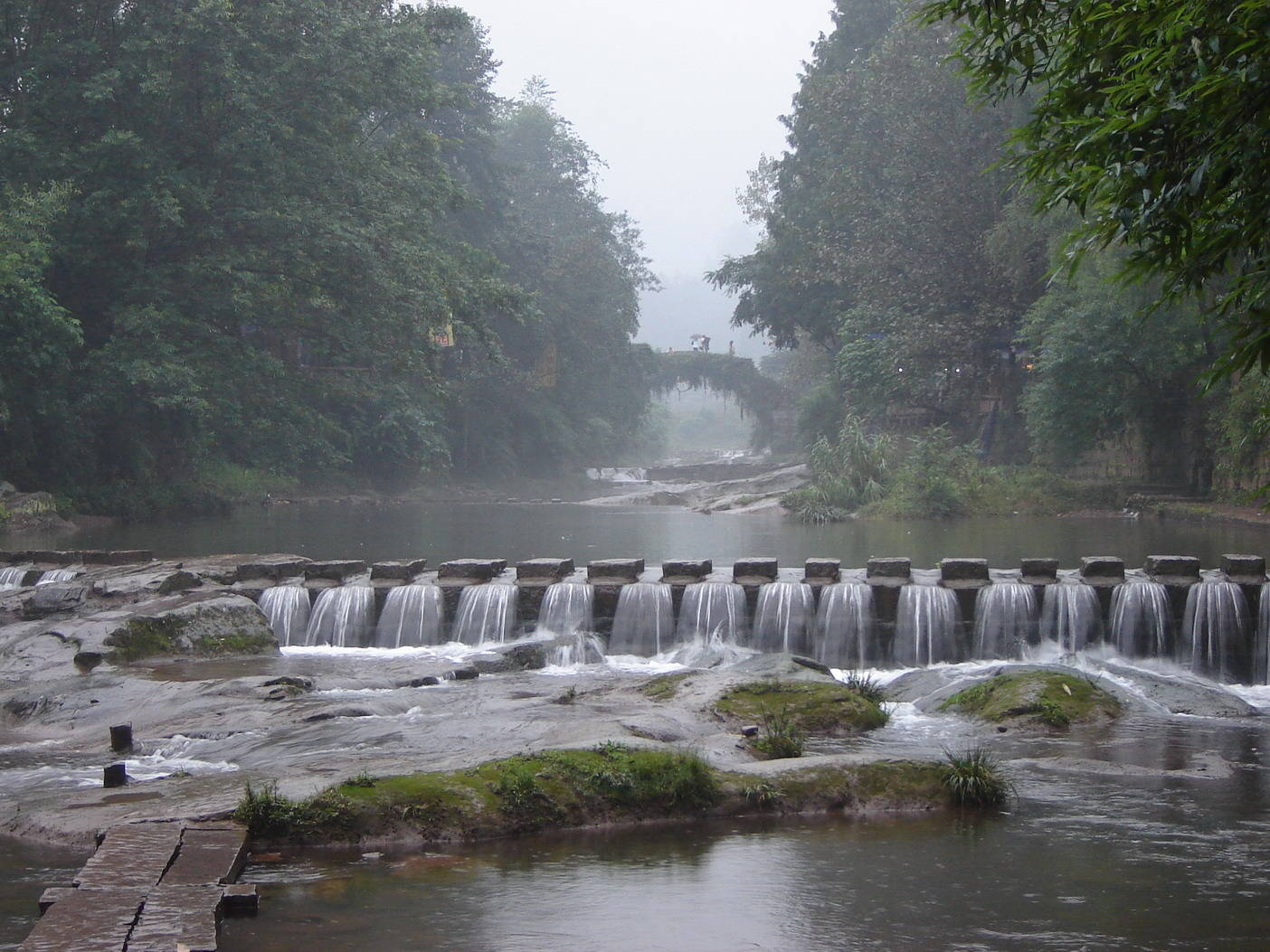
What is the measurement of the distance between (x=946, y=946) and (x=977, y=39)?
5.10 metres

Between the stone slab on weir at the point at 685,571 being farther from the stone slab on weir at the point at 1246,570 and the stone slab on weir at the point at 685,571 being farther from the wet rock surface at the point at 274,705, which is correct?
the stone slab on weir at the point at 1246,570

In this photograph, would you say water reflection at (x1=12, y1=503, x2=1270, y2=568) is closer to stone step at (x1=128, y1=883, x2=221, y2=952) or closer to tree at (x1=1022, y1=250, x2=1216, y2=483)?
tree at (x1=1022, y1=250, x2=1216, y2=483)

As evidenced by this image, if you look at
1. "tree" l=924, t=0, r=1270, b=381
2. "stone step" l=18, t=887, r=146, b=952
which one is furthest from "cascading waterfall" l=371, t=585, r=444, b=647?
"tree" l=924, t=0, r=1270, b=381

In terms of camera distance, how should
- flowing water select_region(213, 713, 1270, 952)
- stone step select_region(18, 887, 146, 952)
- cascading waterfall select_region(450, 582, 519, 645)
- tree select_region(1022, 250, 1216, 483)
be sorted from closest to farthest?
stone step select_region(18, 887, 146, 952)
flowing water select_region(213, 713, 1270, 952)
cascading waterfall select_region(450, 582, 519, 645)
tree select_region(1022, 250, 1216, 483)

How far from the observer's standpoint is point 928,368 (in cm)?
3891

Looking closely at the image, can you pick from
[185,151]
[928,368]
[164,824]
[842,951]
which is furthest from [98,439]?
[842,951]

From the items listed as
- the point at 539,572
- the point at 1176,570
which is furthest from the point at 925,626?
the point at 539,572

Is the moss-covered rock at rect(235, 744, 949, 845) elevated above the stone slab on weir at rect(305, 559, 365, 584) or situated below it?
below

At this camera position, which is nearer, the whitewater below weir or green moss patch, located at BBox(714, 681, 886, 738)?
the whitewater below weir

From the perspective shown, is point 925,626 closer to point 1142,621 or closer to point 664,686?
point 1142,621

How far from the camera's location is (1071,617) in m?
15.5

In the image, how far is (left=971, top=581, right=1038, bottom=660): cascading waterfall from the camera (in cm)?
1534

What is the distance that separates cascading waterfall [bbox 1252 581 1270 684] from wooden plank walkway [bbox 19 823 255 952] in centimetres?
1194

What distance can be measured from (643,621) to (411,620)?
3019 mm
